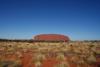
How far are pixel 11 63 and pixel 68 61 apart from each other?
1618mm

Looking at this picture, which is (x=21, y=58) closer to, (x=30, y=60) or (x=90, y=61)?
(x=30, y=60)

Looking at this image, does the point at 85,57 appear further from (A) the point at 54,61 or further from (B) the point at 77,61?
(A) the point at 54,61

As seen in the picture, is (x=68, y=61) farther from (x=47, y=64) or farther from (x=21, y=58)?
(x=21, y=58)

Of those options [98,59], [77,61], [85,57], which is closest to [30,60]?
[77,61]

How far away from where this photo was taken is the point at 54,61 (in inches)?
169

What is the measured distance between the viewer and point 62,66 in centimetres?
405

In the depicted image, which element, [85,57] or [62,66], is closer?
[62,66]

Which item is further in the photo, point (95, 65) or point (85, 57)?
point (85, 57)

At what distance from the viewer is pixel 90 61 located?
4.07 m

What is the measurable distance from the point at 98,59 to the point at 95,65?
0.34m

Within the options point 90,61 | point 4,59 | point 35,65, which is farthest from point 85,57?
point 4,59

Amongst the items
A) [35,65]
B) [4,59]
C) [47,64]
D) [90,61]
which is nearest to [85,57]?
[90,61]

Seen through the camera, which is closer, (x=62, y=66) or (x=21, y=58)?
(x=62, y=66)

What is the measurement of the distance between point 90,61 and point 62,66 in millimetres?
784
